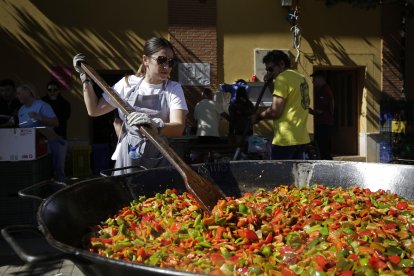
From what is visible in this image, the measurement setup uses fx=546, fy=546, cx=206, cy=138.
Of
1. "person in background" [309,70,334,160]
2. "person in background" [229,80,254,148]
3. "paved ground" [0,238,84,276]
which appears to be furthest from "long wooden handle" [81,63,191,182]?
"person in background" [309,70,334,160]

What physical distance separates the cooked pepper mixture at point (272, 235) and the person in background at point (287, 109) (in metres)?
2.31

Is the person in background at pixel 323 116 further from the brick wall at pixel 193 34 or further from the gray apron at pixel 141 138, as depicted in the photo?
the gray apron at pixel 141 138

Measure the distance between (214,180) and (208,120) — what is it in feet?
19.4

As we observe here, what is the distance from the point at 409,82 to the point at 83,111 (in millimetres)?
7027

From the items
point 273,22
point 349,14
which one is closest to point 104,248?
point 273,22

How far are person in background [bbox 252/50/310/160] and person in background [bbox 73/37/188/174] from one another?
1657 millimetres

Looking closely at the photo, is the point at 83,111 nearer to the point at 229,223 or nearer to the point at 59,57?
the point at 59,57

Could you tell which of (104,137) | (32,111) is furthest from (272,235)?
(104,137)

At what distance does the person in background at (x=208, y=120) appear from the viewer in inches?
345

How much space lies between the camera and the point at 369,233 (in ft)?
6.41

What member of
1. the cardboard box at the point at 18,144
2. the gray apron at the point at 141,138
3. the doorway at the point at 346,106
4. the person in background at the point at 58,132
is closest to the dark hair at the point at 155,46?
the gray apron at the point at 141,138

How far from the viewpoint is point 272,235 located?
2049 mm

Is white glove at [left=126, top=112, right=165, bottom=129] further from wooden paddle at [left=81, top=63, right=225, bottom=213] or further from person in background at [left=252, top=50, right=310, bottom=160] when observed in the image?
person in background at [left=252, top=50, right=310, bottom=160]

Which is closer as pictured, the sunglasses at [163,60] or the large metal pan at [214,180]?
the large metal pan at [214,180]
